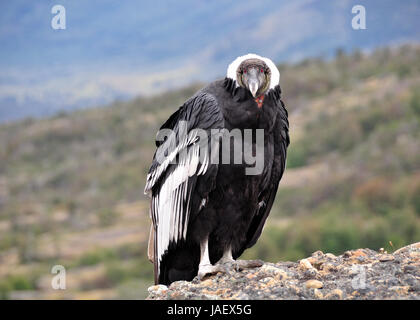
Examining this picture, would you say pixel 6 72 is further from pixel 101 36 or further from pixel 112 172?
pixel 112 172

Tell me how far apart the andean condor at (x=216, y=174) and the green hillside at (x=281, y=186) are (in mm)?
20462

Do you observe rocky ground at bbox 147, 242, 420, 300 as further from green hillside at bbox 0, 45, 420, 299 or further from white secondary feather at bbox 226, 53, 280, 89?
green hillside at bbox 0, 45, 420, 299

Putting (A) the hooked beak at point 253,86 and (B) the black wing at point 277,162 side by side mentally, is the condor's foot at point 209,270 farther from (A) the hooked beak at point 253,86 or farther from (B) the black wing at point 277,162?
(A) the hooked beak at point 253,86

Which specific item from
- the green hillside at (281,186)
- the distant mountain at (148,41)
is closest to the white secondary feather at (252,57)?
the green hillside at (281,186)

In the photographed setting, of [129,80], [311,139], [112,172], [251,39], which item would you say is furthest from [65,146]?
[251,39]

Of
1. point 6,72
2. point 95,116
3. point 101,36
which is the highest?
point 101,36

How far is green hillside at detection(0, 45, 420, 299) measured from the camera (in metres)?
34.1

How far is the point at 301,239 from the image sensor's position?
109 feet

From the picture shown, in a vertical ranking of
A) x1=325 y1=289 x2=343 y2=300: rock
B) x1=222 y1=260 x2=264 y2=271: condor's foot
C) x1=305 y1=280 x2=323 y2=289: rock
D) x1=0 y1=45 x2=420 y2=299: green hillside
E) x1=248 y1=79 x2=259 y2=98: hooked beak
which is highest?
x1=0 y1=45 x2=420 y2=299: green hillside

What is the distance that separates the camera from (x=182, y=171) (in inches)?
360

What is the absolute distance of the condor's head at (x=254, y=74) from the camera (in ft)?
28.3

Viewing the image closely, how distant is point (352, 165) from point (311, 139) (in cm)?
367

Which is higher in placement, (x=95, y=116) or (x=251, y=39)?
(x=251, y=39)

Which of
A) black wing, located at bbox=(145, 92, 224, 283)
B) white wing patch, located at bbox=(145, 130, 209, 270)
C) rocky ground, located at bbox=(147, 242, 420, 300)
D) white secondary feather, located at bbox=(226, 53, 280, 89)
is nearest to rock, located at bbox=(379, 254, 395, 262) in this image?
rocky ground, located at bbox=(147, 242, 420, 300)
